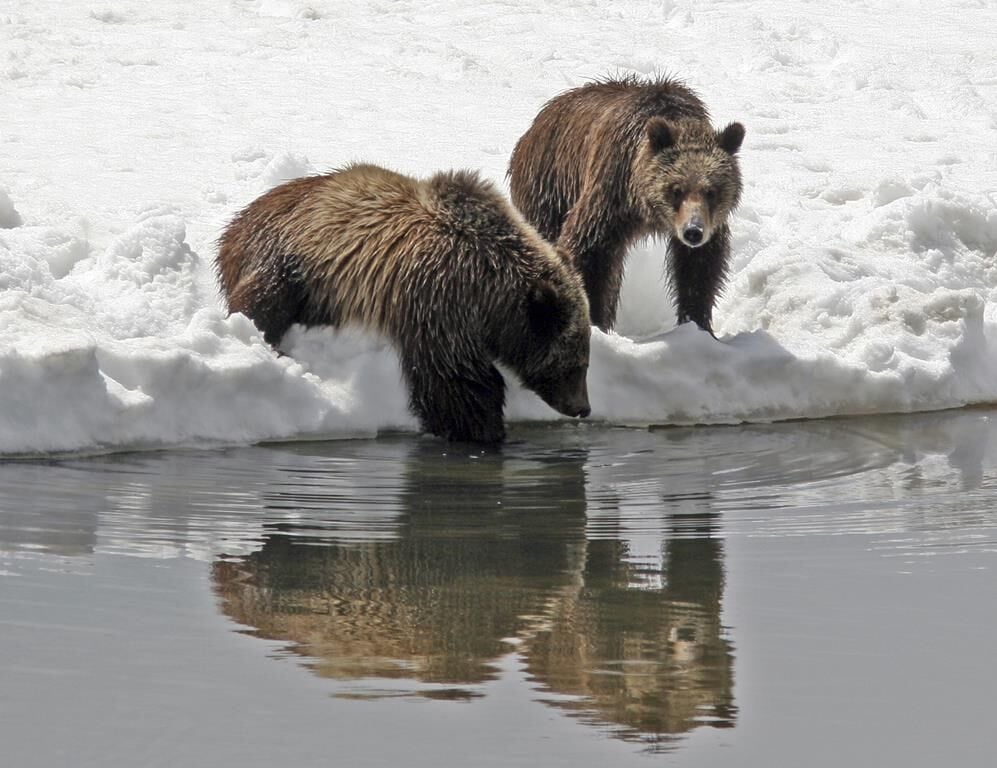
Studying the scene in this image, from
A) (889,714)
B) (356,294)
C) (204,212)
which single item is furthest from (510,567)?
(204,212)

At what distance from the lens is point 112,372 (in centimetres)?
892

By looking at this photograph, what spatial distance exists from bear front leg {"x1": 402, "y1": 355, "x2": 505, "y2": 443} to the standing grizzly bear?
65.1 inches

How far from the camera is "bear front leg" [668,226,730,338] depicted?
1102 centimetres

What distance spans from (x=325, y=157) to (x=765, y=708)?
9.53 meters

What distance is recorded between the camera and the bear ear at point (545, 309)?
31.7ft

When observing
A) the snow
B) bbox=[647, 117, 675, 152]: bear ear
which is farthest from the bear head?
bbox=[647, 117, 675, 152]: bear ear

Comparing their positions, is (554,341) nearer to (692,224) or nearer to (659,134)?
(692,224)

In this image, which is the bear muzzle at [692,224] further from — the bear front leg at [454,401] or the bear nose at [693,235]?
the bear front leg at [454,401]

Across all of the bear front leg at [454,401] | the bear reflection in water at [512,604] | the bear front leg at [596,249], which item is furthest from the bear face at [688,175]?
the bear reflection in water at [512,604]

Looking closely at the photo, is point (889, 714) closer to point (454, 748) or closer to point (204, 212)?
point (454, 748)

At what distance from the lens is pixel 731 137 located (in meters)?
10.8

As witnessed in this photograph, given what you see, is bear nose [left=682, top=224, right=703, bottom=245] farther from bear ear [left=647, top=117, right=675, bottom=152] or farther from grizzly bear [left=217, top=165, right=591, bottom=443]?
grizzly bear [left=217, top=165, right=591, bottom=443]

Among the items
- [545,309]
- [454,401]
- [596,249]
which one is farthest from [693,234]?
[454,401]

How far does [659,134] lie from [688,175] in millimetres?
290
